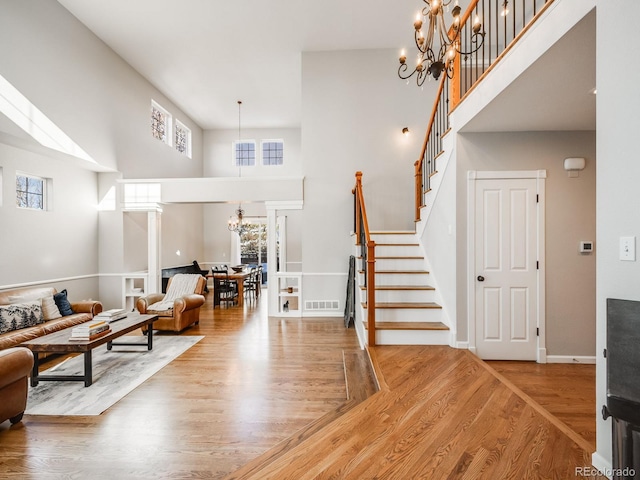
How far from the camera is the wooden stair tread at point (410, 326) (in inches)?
155

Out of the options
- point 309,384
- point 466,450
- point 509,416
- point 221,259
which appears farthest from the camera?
point 221,259

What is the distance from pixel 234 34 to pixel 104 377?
578 cm

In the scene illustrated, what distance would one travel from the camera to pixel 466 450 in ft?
6.75

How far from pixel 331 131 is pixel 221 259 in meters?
6.23

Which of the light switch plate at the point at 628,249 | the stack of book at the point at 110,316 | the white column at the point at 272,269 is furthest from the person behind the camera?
the white column at the point at 272,269

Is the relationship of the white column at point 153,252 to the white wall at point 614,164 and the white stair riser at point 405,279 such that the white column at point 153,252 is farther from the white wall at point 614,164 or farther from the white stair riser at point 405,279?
the white wall at point 614,164

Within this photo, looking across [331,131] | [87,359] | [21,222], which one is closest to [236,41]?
[331,131]

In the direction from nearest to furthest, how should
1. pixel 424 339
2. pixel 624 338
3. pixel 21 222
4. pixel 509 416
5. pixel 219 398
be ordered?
pixel 624 338
pixel 509 416
pixel 219 398
pixel 424 339
pixel 21 222

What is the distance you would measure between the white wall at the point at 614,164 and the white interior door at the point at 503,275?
6.97 ft

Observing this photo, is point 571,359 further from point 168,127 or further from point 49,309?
point 168,127

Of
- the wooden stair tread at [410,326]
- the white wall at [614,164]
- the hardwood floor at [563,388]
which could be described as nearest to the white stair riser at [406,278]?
the wooden stair tread at [410,326]

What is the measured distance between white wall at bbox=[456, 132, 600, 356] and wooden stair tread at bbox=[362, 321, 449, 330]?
26cm

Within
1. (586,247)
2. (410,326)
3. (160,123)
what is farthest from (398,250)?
(160,123)

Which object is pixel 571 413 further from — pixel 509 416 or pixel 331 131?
pixel 331 131
